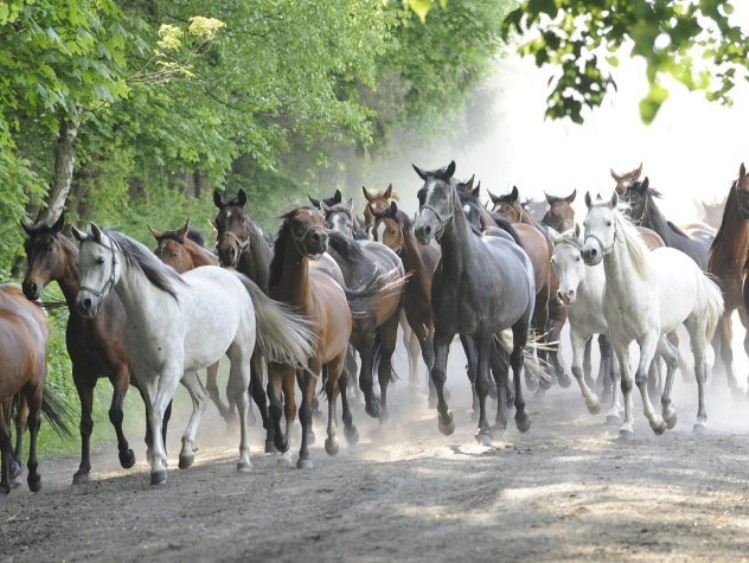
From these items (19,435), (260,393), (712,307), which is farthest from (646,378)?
(19,435)

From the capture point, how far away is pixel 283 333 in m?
13.3

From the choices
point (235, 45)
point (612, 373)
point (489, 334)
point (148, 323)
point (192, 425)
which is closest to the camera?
point (148, 323)

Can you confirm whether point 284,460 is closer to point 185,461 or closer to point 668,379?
point 185,461

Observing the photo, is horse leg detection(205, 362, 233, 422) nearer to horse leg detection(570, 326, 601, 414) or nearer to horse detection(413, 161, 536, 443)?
horse detection(413, 161, 536, 443)

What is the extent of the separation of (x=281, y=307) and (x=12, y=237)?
529 cm

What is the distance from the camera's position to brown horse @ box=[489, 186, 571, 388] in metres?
18.8

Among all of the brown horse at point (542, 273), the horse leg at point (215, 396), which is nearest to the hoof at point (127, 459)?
the horse leg at point (215, 396)

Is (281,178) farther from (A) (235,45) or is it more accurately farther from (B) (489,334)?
(B) (489,334)

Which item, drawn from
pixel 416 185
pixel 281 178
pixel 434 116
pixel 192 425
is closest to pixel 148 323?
pixel 192 425

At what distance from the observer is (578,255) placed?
15039 millimetres

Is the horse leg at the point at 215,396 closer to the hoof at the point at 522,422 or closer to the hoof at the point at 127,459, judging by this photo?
the hoof at the point at 522,422

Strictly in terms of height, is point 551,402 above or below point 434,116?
below

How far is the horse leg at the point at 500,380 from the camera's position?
15.0 metres

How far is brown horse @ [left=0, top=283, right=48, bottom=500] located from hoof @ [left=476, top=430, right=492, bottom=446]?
3977 mm
